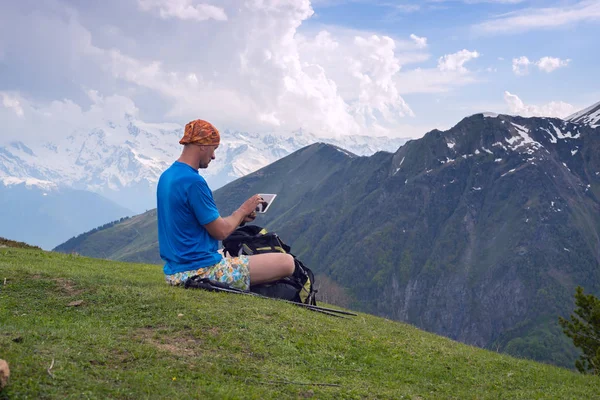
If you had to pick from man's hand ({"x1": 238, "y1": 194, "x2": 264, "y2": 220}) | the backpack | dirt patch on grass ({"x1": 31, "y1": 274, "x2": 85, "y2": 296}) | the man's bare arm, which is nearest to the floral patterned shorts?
the backpack

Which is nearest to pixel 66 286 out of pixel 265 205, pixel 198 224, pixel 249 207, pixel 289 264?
pixel 198 224

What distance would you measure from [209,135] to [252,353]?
4827 millimetres

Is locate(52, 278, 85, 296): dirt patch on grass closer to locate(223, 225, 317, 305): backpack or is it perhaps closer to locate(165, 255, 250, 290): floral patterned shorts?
locate(165, 255, 250, 290): floral patterned shorts

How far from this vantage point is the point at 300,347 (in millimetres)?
10094

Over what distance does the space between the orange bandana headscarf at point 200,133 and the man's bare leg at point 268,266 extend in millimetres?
2815

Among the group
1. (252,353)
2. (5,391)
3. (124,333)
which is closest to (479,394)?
(252,353)

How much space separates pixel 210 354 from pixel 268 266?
4.13 m

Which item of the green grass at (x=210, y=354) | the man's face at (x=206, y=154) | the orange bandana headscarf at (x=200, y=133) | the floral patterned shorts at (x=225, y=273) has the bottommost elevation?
the green grass at (x=210, y=354)

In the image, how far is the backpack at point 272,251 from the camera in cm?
1362

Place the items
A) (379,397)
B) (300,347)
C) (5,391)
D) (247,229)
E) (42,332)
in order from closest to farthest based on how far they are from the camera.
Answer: (5,391) < (379,397) < (42,332) < (300,347) < (247,229)

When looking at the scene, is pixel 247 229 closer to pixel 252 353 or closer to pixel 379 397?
pixel 252 353

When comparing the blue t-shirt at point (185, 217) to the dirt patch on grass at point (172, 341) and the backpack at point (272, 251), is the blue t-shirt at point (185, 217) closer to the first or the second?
the backpack at point (272, 251)

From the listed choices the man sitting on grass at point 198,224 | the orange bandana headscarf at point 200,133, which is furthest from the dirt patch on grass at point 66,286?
the orange bandana headscarf at point 200,133

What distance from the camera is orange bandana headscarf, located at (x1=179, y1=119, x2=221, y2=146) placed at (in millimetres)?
11836
